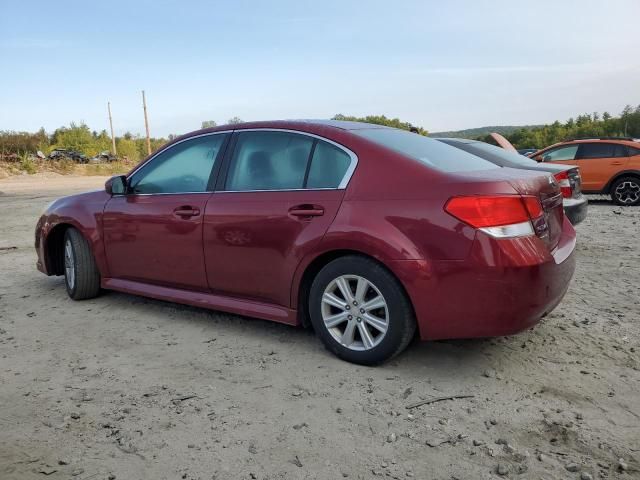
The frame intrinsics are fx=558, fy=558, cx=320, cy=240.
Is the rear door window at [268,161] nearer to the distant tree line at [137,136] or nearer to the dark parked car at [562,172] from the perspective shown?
the dark parked car at [562,172]

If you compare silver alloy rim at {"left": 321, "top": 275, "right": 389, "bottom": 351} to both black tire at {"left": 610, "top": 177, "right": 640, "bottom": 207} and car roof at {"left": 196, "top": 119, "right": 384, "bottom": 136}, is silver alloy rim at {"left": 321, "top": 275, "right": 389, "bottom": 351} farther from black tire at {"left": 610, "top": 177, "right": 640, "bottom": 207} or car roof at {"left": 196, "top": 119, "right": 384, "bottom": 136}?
black tire at {"left": 610, "top": 177, "right": 640, "bottom": 207}

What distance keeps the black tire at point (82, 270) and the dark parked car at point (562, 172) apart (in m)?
4.31

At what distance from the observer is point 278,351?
12.3 feet

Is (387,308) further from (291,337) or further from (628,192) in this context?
(628,192)

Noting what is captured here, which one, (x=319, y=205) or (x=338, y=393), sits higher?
(x=319, y=205)

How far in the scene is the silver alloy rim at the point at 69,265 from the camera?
16.5 feet

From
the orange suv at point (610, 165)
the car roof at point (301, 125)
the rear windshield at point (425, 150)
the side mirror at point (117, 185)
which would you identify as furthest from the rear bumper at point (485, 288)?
the orange suv at point (610, 165)

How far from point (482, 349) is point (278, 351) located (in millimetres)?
1347

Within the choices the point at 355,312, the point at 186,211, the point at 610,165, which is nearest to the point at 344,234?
the point at 355,312

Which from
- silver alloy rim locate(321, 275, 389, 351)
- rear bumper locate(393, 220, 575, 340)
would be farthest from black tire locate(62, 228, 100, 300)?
rear bumper locate(393, 220, 575, 340)

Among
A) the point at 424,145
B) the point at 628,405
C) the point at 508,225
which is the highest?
the point at 424,145

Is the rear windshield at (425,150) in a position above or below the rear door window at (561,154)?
above

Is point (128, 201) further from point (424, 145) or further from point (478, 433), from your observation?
point (478, 433)

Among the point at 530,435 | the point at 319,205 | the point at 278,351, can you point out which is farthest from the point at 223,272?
the point at 530,435
